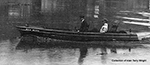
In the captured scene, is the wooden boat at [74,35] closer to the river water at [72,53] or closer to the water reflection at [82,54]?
the river water at [72,53]

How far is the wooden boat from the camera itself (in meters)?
26.3

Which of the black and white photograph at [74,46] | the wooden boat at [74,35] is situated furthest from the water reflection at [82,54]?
the wooden boat at [74,35]

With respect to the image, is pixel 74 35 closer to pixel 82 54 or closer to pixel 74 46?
pixel 74 46

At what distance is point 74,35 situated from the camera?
86.6 feet

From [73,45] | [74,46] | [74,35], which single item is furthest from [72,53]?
[74,35]

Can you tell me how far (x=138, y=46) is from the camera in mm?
26891

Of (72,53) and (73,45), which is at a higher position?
(73,45)

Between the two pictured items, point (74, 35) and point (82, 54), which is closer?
point (82, 54)

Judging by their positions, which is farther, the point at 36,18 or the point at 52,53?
the point at 36,18

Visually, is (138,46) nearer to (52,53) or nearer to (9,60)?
(52,53)

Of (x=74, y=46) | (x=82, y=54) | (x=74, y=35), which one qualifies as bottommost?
(x=82, y=54)

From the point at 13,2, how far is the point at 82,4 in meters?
16.9

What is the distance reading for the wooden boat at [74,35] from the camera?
2627cm

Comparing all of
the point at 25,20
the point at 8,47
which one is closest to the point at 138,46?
the point at 8,47
